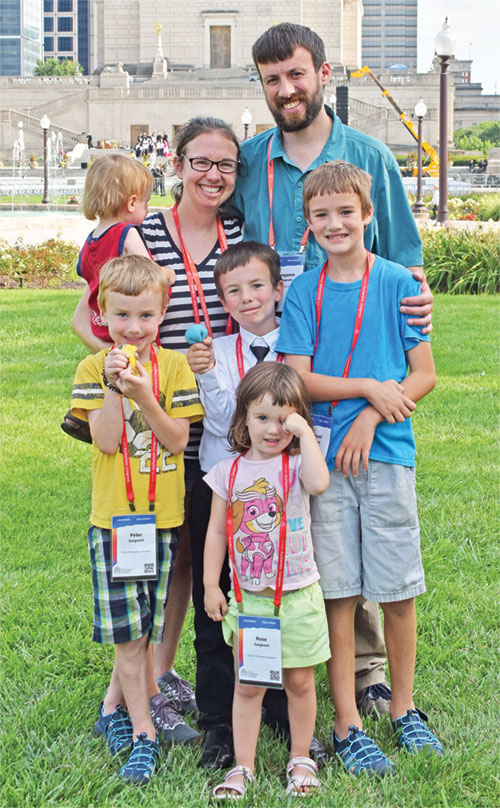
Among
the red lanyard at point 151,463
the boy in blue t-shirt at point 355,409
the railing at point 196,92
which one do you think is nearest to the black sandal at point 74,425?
the red lanyard at point 151,463

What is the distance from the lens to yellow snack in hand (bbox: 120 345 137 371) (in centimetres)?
324

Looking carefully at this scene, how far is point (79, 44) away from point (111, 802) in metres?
149

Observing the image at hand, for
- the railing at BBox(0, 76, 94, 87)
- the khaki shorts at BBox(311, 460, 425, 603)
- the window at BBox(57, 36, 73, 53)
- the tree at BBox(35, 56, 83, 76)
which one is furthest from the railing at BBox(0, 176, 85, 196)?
the window at BBox(57, 36, 73, 53)

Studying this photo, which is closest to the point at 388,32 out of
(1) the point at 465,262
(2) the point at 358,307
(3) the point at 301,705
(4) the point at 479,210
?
(4) the point at 479,210

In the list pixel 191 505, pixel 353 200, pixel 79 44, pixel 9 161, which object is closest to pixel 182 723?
pixel 191 505

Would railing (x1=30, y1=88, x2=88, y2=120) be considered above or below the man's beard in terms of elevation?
above

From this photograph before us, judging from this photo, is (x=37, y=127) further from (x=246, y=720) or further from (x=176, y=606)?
(x=246, y=720)

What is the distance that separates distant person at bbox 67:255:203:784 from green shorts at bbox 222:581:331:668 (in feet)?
1.35

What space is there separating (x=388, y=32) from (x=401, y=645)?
203 meters

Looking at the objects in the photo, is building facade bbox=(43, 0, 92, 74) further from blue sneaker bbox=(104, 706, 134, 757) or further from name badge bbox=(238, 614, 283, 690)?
name badge bbox=(238, 614, 283, 690)

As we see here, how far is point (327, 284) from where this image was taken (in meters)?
3.53

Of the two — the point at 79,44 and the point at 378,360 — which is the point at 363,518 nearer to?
the point at 378,360

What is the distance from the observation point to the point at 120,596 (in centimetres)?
347

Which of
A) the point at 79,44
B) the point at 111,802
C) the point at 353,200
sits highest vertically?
the point at 79,44
